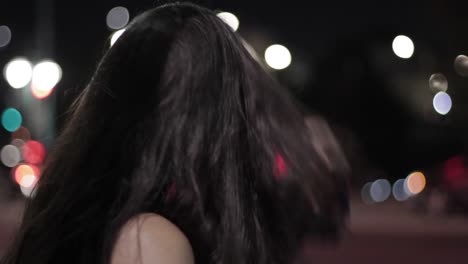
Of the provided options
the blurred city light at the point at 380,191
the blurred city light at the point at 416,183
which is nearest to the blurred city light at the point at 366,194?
the blurred city light at the point at 380,191

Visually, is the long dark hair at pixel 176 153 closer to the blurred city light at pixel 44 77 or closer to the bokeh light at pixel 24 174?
the bokeh light at pixel 24 174

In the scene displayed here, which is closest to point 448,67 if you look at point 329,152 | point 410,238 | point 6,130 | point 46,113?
point 410,238

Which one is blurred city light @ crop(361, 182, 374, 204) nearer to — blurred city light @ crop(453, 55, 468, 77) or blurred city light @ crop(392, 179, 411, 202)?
blurred city light @ crop(392, 179, 411, 202)

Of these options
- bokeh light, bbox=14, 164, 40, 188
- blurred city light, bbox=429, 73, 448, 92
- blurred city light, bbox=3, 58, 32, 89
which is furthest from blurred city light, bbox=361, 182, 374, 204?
blurred city light, bbox=429, 73, 448, 92

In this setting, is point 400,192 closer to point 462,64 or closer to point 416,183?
point 416,183

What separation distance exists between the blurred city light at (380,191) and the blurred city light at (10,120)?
32.4m

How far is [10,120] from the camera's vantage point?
6950 cm

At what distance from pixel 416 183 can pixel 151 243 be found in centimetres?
3205

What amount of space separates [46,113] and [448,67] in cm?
2231

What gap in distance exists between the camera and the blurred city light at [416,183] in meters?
31.2

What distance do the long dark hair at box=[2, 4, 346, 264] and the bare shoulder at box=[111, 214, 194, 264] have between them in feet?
0.10

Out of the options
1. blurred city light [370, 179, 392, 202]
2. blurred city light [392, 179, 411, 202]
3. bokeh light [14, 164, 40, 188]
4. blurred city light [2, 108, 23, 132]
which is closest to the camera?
bokeh light [14, 164, 40, 188]

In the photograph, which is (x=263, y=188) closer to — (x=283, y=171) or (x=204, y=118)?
(x=283, y=171)

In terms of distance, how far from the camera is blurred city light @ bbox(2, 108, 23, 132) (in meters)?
69.2
